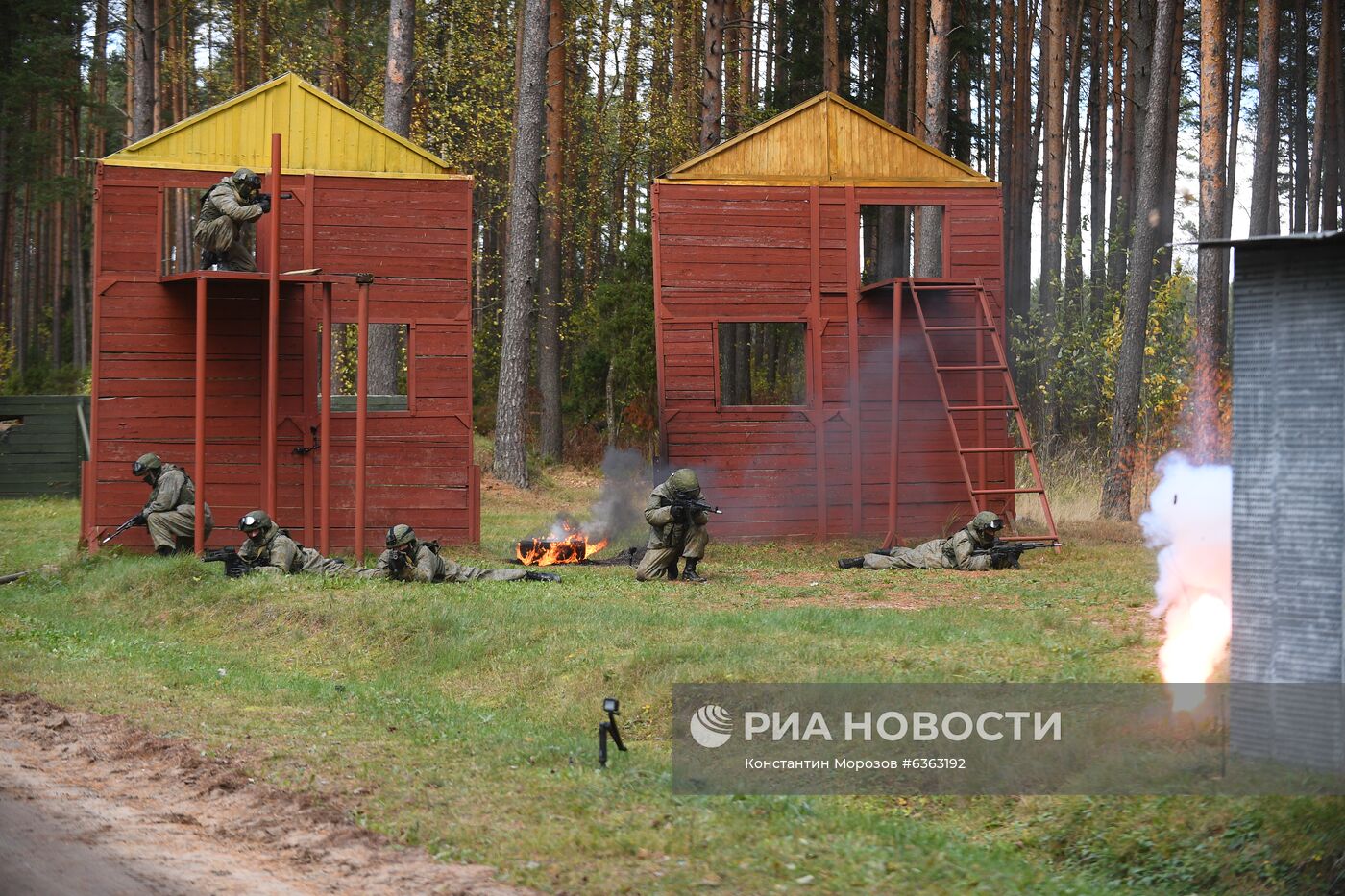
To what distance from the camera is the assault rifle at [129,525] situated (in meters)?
17.7

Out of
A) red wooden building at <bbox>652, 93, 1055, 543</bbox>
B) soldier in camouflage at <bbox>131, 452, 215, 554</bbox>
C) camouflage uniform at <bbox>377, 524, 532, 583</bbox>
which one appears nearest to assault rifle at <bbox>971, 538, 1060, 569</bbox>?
red wooden building at <bbox>652, 93, 1055, 543</bbox>

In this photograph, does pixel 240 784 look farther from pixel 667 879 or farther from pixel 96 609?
pixel 96 609

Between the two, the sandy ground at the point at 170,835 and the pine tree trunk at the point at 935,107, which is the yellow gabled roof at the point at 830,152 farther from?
the sandy ground at the point at 170,835

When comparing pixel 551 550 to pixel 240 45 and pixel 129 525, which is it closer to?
pixel 129 525

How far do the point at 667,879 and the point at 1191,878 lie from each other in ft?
9.02

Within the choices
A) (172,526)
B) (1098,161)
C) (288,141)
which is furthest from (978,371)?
(1098,161)

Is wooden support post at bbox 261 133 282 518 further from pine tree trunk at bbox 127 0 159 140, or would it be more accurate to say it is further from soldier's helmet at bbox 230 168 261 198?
pine tree trunk at bbox 127 0 159 140

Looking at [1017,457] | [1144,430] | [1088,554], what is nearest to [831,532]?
[1088,554]

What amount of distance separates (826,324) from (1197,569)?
37.9 feet

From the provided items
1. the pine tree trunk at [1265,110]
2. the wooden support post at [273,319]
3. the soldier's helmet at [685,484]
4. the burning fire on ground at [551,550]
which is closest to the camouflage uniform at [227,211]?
the wooden support post at [273,319]

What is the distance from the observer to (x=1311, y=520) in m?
7.61

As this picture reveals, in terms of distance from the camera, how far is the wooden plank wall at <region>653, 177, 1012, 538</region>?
65.8 feet

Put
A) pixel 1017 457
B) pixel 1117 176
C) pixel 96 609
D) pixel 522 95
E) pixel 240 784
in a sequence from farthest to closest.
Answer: pixel 1117 176, pixel 1017 457, pixel 522 95, pixel 96 609, pixel 240 784

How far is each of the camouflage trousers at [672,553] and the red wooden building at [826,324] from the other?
371 centimetres
